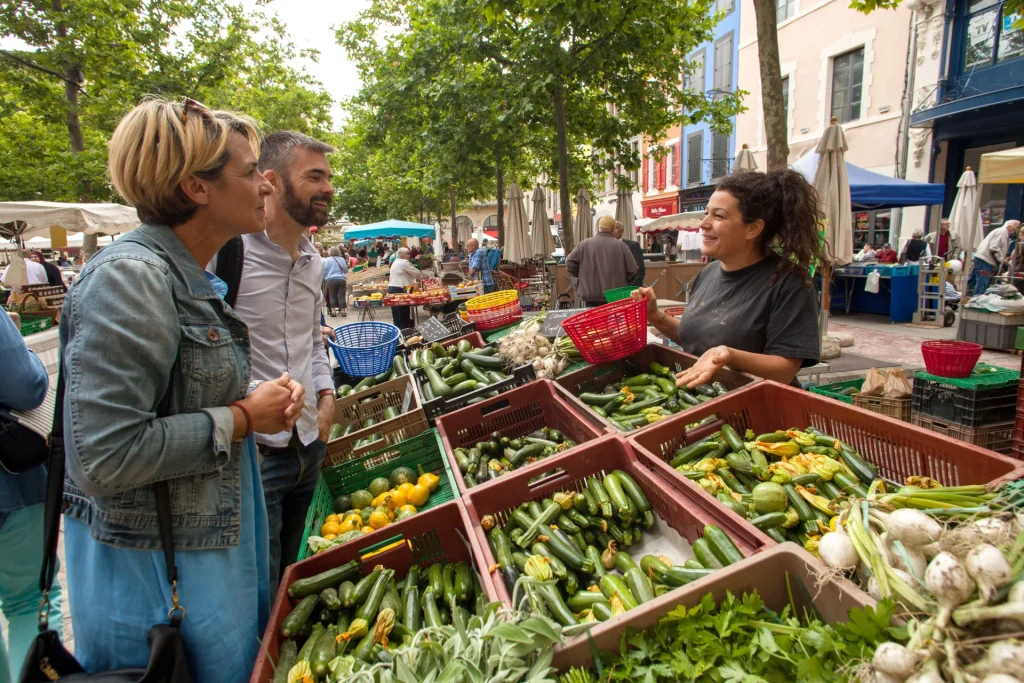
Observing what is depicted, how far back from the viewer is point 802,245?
2707mm

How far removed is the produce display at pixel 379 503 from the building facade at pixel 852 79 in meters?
14.9

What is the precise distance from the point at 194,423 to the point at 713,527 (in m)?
1.58

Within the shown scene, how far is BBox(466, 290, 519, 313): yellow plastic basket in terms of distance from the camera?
219 inches

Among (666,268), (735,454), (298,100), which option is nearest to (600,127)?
(666,268)

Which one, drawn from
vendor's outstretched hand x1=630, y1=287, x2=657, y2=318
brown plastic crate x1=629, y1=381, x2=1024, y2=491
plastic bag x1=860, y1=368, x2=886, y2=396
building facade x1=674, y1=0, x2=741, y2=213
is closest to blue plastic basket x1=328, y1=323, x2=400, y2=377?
vendor's outstretched hand x1=630, y1=287, x2=657, y2=318

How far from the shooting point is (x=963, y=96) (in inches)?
531

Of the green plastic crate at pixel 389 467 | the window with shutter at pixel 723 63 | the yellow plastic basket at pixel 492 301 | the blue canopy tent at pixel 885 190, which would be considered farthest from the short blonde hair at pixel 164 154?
the window with shutter at pixel 723 63

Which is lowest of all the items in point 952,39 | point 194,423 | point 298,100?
point 194,423

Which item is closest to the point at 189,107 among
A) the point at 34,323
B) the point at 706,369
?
the point at 706,369

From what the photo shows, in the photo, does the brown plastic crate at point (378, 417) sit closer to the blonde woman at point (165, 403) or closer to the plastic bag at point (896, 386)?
the blonde woman at point (165, 403)

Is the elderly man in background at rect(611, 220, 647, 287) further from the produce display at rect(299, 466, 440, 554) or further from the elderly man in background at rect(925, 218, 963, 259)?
the elderly man in background at rect(925, 218, 963, 259)

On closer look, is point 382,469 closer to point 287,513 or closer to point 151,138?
point 287,513

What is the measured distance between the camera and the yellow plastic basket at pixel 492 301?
5.55 meters

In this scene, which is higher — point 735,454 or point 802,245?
point 802,245
